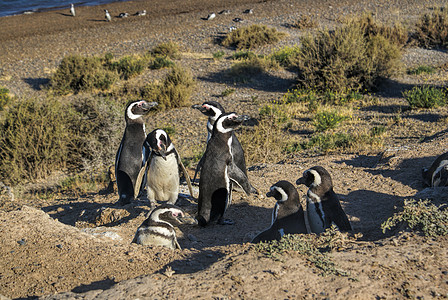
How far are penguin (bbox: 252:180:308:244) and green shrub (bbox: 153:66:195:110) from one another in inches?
358

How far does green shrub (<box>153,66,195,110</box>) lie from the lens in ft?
45.4

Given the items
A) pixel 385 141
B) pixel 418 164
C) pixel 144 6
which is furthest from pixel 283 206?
pixel 144 6

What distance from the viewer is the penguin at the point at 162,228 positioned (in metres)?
4.79

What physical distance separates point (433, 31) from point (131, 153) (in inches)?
600

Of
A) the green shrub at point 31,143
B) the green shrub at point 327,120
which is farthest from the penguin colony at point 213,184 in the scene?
the green shrub at point 327,120

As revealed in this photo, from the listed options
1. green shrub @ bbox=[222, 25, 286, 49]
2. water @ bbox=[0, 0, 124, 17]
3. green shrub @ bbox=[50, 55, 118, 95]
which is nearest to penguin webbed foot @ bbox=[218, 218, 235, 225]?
green shrub @ bbox=[50, 55, 118, 95]

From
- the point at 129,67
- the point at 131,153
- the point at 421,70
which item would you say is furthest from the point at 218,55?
the point at 131,153

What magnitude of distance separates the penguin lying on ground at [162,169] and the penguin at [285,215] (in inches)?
67.6

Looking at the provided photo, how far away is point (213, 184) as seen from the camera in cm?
601

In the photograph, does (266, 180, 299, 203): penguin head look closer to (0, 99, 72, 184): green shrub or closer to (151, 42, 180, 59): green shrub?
(0, 99, 72, 184): green shrub

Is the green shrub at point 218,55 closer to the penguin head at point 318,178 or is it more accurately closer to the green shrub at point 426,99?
the green shrub at point 426,99

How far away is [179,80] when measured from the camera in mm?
14688

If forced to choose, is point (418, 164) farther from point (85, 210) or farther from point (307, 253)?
point (85, 210)

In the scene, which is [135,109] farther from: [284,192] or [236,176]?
[284,192]
